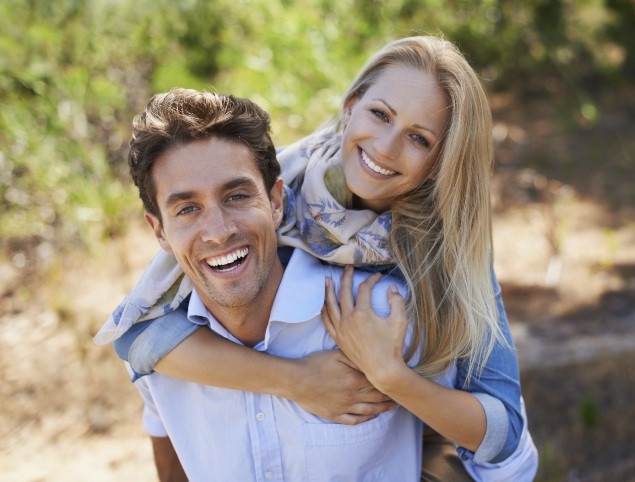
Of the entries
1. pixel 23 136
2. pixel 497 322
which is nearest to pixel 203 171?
pixel 497 322

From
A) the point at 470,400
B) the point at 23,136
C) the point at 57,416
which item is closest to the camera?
the point at 470,400

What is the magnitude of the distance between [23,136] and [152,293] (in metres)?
2.82

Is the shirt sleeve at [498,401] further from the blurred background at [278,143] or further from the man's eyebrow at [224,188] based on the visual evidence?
the blurred background at [278,143]

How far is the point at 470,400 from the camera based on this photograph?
6.45 feet

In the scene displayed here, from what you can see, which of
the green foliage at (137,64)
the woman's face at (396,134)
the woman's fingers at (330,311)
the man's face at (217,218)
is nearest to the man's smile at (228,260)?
the man's face at (217,218)

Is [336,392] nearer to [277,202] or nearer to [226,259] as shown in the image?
[226,259]

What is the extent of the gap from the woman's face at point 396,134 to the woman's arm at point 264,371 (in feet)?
1.71

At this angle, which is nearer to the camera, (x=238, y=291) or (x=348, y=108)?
(x=238, y=291)

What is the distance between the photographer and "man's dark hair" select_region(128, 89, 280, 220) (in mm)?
2002

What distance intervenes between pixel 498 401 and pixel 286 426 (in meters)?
0.60

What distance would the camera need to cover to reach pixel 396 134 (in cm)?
212

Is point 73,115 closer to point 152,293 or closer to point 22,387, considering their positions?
point 22,387

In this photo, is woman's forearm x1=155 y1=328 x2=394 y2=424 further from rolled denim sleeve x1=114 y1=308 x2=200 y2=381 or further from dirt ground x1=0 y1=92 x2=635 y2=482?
dirt ground x1=0 y1=92 x2=635 y2=482

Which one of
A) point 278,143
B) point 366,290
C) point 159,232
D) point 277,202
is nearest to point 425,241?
point 366,290
